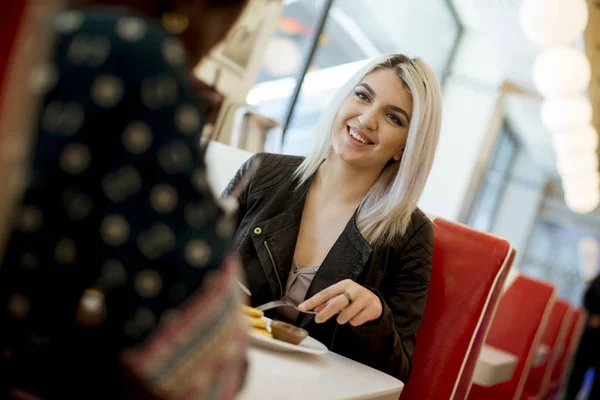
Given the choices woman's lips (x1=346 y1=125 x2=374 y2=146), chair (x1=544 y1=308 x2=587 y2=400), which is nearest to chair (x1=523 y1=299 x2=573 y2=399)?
chair (x1=544 y1=308 x2=587 y2=400)

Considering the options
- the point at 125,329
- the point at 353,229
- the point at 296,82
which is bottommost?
the point at 125,329

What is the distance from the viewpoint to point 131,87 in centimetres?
55

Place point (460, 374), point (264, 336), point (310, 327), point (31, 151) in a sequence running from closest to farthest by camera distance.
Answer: point (31, 151), point (264, 336), point (310, 327), point (460, 374)

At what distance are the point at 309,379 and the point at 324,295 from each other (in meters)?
0.26

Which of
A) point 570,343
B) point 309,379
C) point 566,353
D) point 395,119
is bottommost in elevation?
point 566,353

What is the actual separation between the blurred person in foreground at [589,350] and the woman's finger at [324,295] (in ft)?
12.8

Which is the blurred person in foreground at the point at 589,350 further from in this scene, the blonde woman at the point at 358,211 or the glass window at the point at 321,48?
the blonde woman at the point at 358,211

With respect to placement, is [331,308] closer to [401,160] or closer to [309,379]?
[309,379]

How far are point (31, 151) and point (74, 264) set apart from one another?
0.32 ft

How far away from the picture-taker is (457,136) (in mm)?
7535

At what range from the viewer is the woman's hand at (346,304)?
1.27 metres

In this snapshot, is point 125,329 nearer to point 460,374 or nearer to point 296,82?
point 460,374

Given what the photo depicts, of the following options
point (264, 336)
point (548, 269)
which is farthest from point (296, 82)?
point (548, 269)

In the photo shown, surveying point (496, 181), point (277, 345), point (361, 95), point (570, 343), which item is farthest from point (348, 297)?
point (496, 181)
